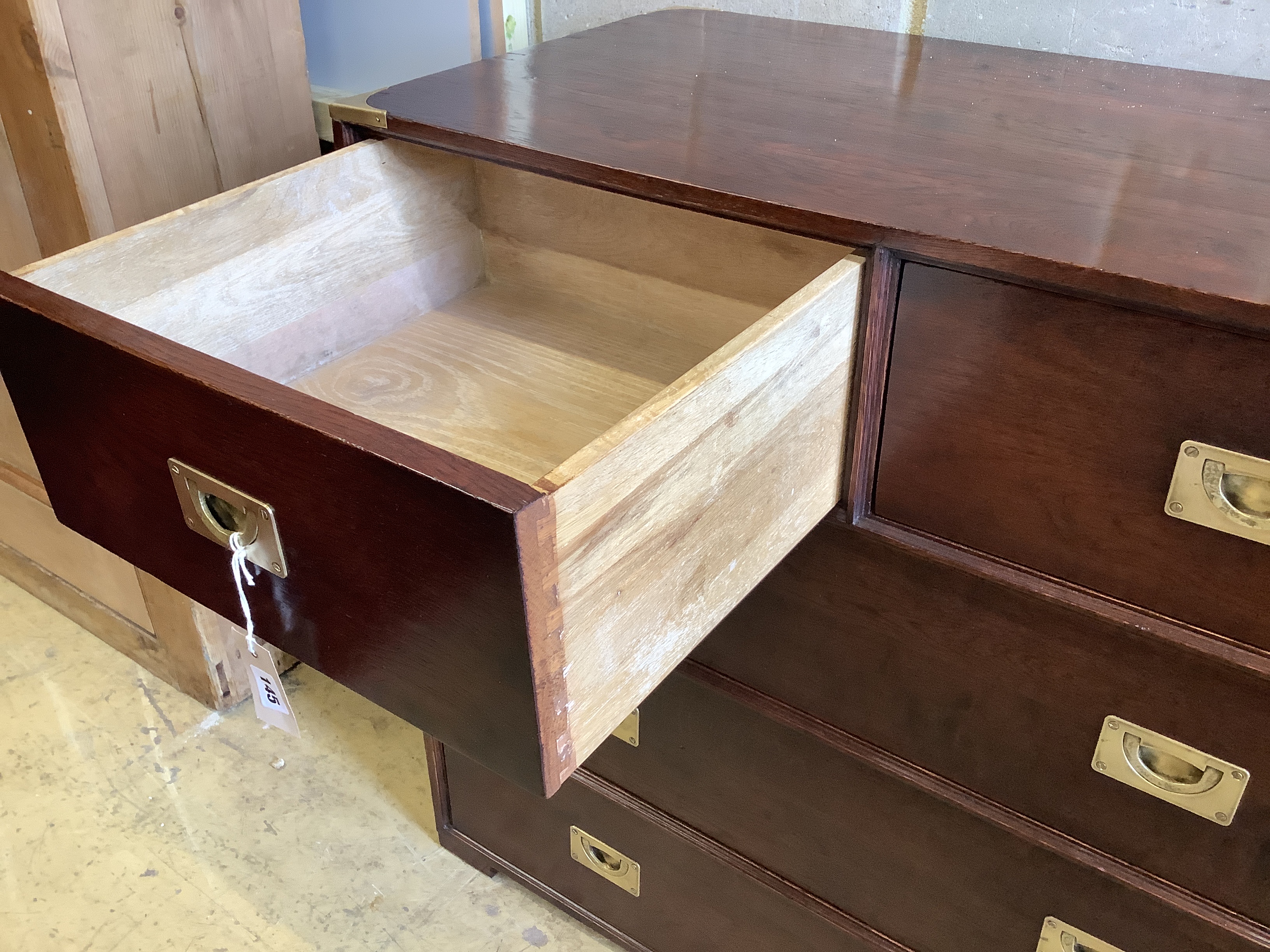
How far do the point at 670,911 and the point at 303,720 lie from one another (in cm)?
65

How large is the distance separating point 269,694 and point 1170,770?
24.4 inches

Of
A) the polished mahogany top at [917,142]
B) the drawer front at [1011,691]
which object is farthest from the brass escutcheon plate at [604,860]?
the polished mahogany top at [917,142]

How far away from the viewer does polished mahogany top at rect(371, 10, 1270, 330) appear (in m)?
0.61

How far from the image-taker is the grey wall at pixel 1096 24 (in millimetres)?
903

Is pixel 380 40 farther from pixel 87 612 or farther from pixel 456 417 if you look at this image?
pixel 87 612

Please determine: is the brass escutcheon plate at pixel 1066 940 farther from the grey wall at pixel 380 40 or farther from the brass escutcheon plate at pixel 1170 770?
the grey wall at pixel 380 40

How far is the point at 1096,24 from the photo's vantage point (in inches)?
37.8

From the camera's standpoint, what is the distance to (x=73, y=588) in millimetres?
1607

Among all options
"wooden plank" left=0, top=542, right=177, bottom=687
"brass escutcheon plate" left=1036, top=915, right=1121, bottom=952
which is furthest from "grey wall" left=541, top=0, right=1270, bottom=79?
"wooden plank" left=0, top=542, right=177, bottom=687

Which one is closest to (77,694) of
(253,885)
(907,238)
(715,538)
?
(253,885)

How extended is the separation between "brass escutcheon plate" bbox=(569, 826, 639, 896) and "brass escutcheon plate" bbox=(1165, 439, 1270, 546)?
27.6 inches

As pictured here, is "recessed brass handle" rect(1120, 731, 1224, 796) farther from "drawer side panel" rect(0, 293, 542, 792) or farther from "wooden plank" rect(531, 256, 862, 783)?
"drawer side panel" rect(0, 293, 542, 792)

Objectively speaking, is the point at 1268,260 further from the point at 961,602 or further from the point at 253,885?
the point at 253,885

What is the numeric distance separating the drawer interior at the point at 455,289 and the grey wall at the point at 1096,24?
13.9 inches
